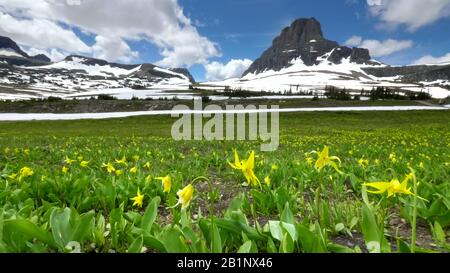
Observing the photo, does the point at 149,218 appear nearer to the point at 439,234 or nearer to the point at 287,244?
the point at 287,244

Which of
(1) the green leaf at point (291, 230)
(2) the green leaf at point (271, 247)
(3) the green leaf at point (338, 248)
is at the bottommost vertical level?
(2) the green leaf at point (271, 247)

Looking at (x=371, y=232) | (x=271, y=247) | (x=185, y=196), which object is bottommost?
(x=271, y=247)

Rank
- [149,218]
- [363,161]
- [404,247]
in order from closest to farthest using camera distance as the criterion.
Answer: [404,247] → [149,218] → [363,161]

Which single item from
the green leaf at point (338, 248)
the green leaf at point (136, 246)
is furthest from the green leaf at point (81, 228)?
the green leaf at point (338, 248)

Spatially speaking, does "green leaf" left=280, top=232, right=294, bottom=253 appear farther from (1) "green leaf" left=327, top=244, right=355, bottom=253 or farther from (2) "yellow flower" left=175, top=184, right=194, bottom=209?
(2) "yellow flower" left=175, top=184, right=194, bottom=209

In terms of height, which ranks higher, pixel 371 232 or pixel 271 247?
pixel 371 232

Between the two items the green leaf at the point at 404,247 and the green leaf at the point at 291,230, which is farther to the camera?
the green leaf at the point at 291,230

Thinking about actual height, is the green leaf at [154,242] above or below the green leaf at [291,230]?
below

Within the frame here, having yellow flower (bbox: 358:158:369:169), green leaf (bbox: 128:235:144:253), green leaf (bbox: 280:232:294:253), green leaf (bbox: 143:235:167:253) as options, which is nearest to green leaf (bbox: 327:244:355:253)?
green leaf (bbox: 280:232:294:253)

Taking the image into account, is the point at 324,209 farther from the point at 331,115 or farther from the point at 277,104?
the point at 277,104

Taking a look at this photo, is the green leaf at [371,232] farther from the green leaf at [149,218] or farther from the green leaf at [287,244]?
the green leaf at [149,218]

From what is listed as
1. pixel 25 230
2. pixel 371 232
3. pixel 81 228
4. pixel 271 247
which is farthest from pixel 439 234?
pixel 25 230
